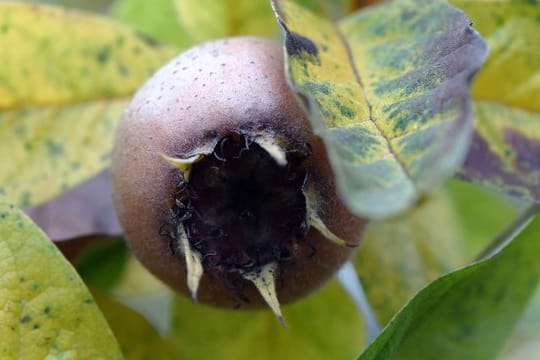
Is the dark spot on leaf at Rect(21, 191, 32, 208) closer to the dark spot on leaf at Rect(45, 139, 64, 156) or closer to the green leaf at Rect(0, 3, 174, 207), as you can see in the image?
the green leaf at Rect(0, 3, 174, 207)

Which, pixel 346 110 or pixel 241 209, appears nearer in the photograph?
pixel 346 110

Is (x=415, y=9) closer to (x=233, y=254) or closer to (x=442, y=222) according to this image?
(x=233, y=254)

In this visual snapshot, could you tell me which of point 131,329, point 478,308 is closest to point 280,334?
point 131,329

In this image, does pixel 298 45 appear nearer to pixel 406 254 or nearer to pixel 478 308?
pixel 478 308

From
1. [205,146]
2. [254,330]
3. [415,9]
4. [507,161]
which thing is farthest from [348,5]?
[205,146]

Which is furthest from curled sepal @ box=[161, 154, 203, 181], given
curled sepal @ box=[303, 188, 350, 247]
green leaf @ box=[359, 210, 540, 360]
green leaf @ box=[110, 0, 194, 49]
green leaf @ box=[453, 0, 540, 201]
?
green leaf @ box=[110, 0, 194, 49]

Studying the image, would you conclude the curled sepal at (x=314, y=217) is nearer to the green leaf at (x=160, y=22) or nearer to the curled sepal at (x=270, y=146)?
the curled sepal at (x=270, y=146)
